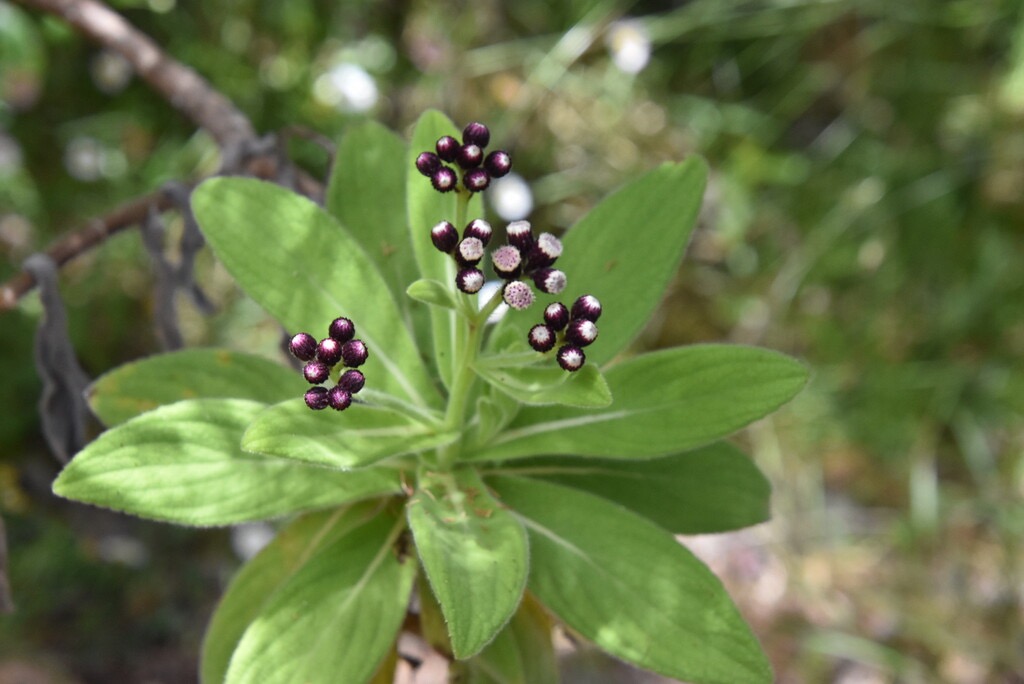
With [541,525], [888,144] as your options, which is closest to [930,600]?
[888,144]

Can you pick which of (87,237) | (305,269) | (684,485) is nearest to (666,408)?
(684,485)

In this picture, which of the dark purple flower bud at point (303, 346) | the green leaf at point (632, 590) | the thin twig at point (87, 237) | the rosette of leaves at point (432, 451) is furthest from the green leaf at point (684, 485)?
the thin twig at point (87, 237)

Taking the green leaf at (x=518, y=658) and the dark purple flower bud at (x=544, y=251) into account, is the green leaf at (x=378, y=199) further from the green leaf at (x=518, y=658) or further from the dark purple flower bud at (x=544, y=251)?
the green leaf at (x=518, y=658)

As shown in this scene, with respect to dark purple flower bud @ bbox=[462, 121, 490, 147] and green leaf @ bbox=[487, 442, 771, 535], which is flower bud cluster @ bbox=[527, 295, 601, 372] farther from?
green leaf @ bbox=[487, 442, 771, 535]

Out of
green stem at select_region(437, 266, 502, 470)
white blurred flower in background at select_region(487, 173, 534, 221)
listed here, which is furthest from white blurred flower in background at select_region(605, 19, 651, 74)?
green stem at select_region(437, 266, 502, 470)

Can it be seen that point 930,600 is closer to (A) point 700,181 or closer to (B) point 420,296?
(A) point 700,181
